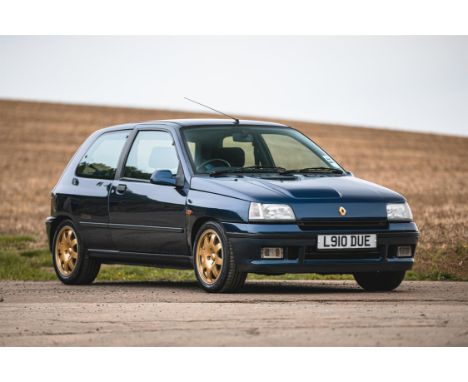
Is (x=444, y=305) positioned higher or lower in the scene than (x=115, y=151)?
lower

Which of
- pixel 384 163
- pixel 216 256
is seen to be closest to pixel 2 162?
pixel 384 163

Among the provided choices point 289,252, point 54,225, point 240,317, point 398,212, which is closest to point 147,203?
point 289,252

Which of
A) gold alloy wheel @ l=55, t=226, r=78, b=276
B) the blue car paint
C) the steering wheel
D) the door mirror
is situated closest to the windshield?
the steering wheel

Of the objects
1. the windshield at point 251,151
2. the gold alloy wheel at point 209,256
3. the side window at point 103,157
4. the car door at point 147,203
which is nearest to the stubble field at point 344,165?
the windshield at point 251,151

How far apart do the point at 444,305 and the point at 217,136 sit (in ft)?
11.5

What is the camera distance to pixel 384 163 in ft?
122

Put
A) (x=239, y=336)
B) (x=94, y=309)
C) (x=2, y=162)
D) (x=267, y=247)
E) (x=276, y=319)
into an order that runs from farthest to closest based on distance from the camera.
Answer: (x=2, y=162), (x=267, y=247), (x=94, y=309), (x=276, y=319), (x=239, y=336)

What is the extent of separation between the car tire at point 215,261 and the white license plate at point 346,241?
80 centimetres

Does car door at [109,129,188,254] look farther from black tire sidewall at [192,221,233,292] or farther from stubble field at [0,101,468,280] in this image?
stubble field at [0,101,468,280]

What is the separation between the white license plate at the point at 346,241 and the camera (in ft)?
36.4

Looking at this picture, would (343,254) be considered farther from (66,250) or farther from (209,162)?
(66,250)

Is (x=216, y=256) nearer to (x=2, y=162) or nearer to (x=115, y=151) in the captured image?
(x=115, y=151)

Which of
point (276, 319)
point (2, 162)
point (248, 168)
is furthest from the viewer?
point (2, 162)

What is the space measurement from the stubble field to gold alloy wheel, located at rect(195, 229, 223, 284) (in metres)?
4.35
